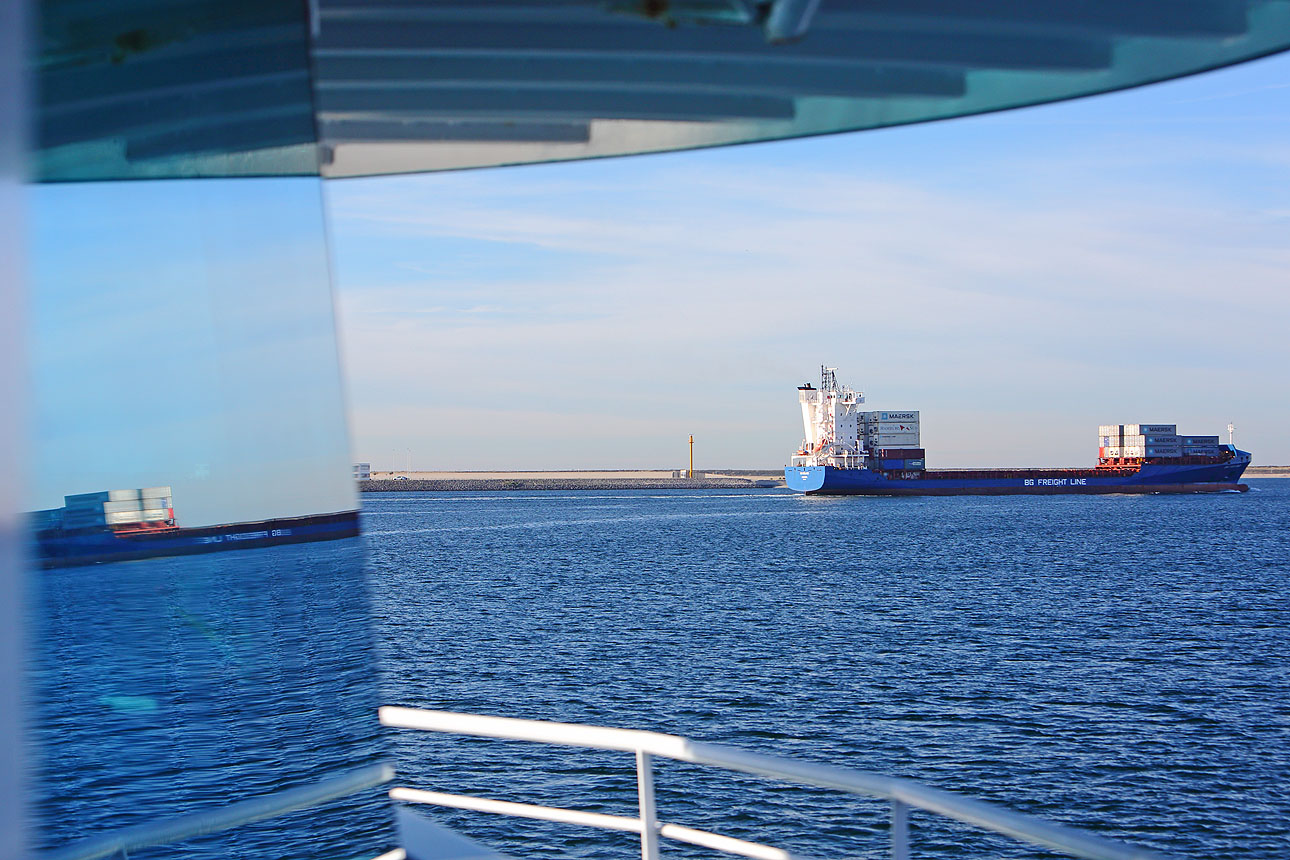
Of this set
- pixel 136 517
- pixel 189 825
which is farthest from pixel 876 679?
pixel 136 517

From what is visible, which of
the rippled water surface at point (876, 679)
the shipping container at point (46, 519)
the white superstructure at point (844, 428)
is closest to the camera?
the shipping container at point (46, 519)

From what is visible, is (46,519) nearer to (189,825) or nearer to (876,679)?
Answer: (189,825)

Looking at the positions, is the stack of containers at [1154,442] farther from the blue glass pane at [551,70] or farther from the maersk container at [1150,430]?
the blue glass pane at [551,70]

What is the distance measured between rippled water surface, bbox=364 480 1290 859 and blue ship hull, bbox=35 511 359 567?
25.2 ft

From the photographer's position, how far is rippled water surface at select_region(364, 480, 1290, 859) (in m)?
9.61

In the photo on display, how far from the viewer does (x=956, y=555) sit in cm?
3822

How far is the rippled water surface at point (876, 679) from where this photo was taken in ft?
31.5

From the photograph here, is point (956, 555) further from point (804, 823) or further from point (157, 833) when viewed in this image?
point (157, 833)

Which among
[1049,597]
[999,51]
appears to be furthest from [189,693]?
[1049,597]

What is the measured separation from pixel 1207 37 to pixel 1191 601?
2680 cm

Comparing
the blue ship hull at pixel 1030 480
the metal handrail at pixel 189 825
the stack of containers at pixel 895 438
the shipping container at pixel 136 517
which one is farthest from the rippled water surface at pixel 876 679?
the stack of containers at pixel 895 438

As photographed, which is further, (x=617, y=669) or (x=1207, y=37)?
(x=617, y=669)

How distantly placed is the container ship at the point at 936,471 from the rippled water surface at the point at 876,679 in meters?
29.2

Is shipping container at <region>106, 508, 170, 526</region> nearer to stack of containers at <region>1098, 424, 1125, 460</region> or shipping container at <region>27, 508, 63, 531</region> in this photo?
shipping container at <region>27, 508, 63, 531</region>
